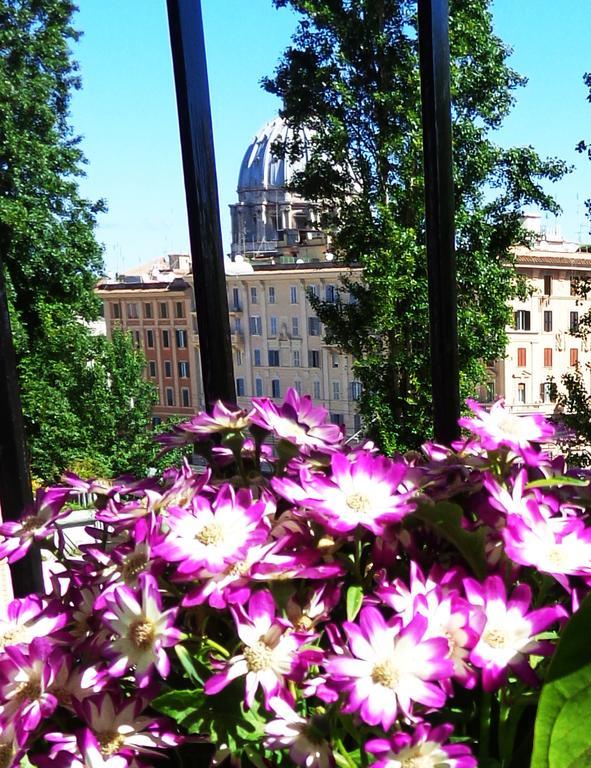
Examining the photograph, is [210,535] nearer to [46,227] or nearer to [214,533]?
[214,533]

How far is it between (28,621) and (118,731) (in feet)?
0.22

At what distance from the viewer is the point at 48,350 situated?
6.66 meters

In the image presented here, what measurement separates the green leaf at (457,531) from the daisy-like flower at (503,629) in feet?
0.07

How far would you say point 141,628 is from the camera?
27 cm

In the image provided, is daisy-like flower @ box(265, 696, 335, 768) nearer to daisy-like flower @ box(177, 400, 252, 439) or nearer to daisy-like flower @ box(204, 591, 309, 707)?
daisy-like flower @ box(204, 591, 309, 707)

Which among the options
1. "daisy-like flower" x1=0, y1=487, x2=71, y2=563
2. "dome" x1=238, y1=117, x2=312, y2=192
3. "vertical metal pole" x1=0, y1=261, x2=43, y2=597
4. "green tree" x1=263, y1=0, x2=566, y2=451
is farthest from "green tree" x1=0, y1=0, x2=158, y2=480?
"dome" x1=238, y1=117, x2=312, y2=192

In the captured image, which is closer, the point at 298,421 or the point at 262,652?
the point at 262,652

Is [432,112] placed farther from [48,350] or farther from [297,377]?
[297,377]

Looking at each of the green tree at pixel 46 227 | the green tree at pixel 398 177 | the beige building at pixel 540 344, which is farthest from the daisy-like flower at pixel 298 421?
the beige building at pixel 540 344

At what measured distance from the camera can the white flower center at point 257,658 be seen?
26 centimetres

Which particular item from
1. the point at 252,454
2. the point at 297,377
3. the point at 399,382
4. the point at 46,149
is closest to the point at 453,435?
the point at 252,454

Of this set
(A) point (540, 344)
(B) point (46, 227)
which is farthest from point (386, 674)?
(A) point (540, 344)

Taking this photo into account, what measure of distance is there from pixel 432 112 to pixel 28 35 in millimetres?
6591

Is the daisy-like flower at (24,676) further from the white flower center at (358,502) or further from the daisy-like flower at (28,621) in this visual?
the white flower center at (358,502)
